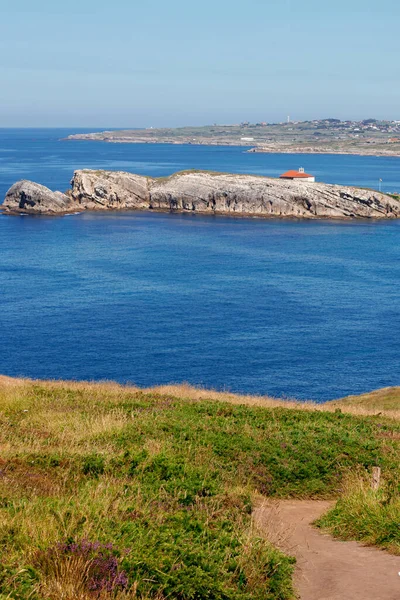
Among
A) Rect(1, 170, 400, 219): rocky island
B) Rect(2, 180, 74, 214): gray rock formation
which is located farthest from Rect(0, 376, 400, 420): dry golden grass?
Rect(1, 170, 400, 219): rocky island

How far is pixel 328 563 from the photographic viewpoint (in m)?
10.8

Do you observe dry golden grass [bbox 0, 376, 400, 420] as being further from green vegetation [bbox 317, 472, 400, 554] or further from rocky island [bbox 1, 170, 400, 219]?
rocky island [bbox 1, 170, 400, 219]

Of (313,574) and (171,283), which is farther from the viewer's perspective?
(171,283)

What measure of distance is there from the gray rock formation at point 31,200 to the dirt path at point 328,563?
119175mm

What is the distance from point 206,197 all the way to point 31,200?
101ft

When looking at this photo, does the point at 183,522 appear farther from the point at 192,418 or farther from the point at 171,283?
the point at 171,283

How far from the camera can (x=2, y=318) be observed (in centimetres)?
6044

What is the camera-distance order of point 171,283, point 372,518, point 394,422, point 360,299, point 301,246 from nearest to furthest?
1. point 372,518
2. point 394,422
3. point 360,299
4. point 171,283
5. point 301,246

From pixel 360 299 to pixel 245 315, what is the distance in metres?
13.5

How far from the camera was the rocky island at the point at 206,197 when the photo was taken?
131 metres

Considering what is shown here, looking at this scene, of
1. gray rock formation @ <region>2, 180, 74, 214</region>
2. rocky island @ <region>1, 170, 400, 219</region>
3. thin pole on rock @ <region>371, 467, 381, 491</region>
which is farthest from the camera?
rocky island @ <region>1, 170, 400, 219</region>

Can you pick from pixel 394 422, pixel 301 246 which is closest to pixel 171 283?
pixel 301 246

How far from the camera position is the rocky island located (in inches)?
5143

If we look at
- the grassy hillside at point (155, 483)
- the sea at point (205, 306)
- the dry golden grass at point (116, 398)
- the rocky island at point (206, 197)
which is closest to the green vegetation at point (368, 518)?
the grassy hillside at point (155, 483)
